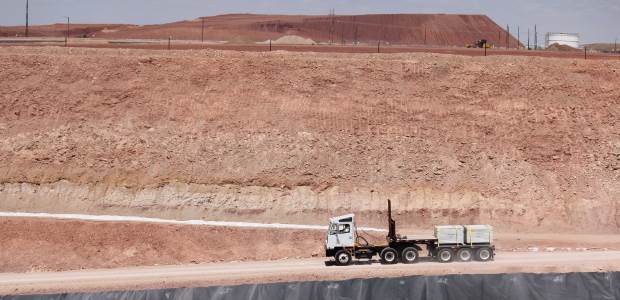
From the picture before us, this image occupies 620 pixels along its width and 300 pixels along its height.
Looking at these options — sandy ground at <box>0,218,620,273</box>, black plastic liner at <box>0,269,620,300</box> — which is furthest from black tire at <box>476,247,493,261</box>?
black plastic liner at <box>0,269,620,300</box>

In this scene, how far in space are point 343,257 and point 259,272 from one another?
3642 millimetres

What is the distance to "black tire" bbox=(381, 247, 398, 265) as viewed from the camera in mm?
33938

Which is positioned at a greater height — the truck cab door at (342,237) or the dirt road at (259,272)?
the truck cab door at (342,237)

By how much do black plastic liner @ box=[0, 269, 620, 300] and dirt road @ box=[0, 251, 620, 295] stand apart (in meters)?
5.58

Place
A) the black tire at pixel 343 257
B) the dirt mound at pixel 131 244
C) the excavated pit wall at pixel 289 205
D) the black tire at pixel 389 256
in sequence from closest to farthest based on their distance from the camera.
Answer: the black tire at pixel 389 256, the black tire at pixel 343 257, the dirt mound at pixel 131 244, the excavated pit wall at pixel 289 205

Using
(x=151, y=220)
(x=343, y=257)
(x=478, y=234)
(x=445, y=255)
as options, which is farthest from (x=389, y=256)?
(x=151, y=220)

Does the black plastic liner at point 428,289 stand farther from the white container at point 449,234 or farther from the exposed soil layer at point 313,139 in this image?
the exposed soil layer at point 313,139

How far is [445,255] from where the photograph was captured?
1352 inches

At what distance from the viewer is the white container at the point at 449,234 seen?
34156 millimetres

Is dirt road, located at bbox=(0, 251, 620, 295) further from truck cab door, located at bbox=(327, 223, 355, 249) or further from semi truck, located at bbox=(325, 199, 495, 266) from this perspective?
truck cab door, located at bbox=(327, 223, 355, 249)

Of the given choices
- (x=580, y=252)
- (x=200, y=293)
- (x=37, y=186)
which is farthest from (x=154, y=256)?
(x=580, y=252)

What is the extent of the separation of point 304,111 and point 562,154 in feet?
46.7

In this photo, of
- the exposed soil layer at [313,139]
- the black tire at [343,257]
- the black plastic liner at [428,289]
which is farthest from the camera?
the exposed soil layer at [313,139]

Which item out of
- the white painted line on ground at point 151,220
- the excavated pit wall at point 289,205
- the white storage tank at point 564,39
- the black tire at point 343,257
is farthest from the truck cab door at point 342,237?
the white storage tank at point 564,39
